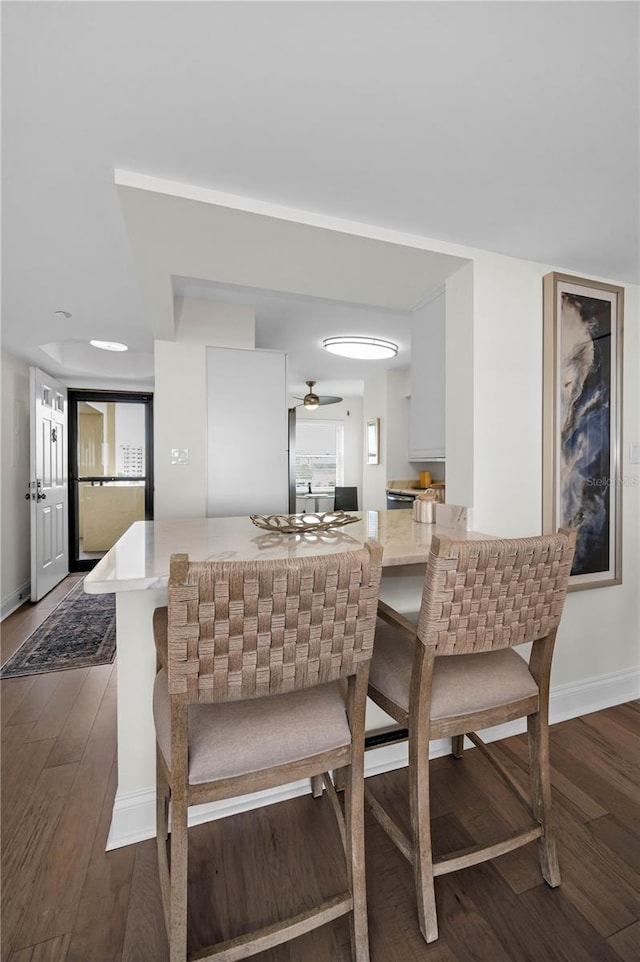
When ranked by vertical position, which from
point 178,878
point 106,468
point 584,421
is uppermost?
point 584,421

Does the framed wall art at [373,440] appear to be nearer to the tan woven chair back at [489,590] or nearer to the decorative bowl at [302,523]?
the decorative bowl at [302,523]

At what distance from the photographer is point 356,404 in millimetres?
7363

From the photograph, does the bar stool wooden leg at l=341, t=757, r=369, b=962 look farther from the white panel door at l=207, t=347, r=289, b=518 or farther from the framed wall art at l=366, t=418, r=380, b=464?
the framed wall art at l=366, t=418, r=380, b=464

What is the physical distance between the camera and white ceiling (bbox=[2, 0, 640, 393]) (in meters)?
0.97

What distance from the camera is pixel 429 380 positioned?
7.66 feet

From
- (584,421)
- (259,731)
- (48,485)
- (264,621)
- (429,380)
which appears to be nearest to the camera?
(264,621)

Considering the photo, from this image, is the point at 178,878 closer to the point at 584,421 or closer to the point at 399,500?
the point at 584,421

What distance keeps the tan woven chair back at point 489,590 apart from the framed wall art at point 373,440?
14.8 feet

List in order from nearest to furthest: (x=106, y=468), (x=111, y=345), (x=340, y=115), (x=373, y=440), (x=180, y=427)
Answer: (x=340, y=115), (x=180, y=427), (x=111, y=345), (x=106, y=468), (x=373, y=440)

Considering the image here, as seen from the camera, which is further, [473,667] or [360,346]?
[360,346]

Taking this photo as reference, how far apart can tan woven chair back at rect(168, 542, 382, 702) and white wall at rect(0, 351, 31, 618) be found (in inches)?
147

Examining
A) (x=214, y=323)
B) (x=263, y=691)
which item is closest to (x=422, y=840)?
(x=263, y=691)

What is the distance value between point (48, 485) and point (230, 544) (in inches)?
147

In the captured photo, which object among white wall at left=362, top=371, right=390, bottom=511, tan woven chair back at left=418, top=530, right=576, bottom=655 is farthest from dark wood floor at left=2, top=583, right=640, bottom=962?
white wall at left=362, top=371, right=390, bottom=511
